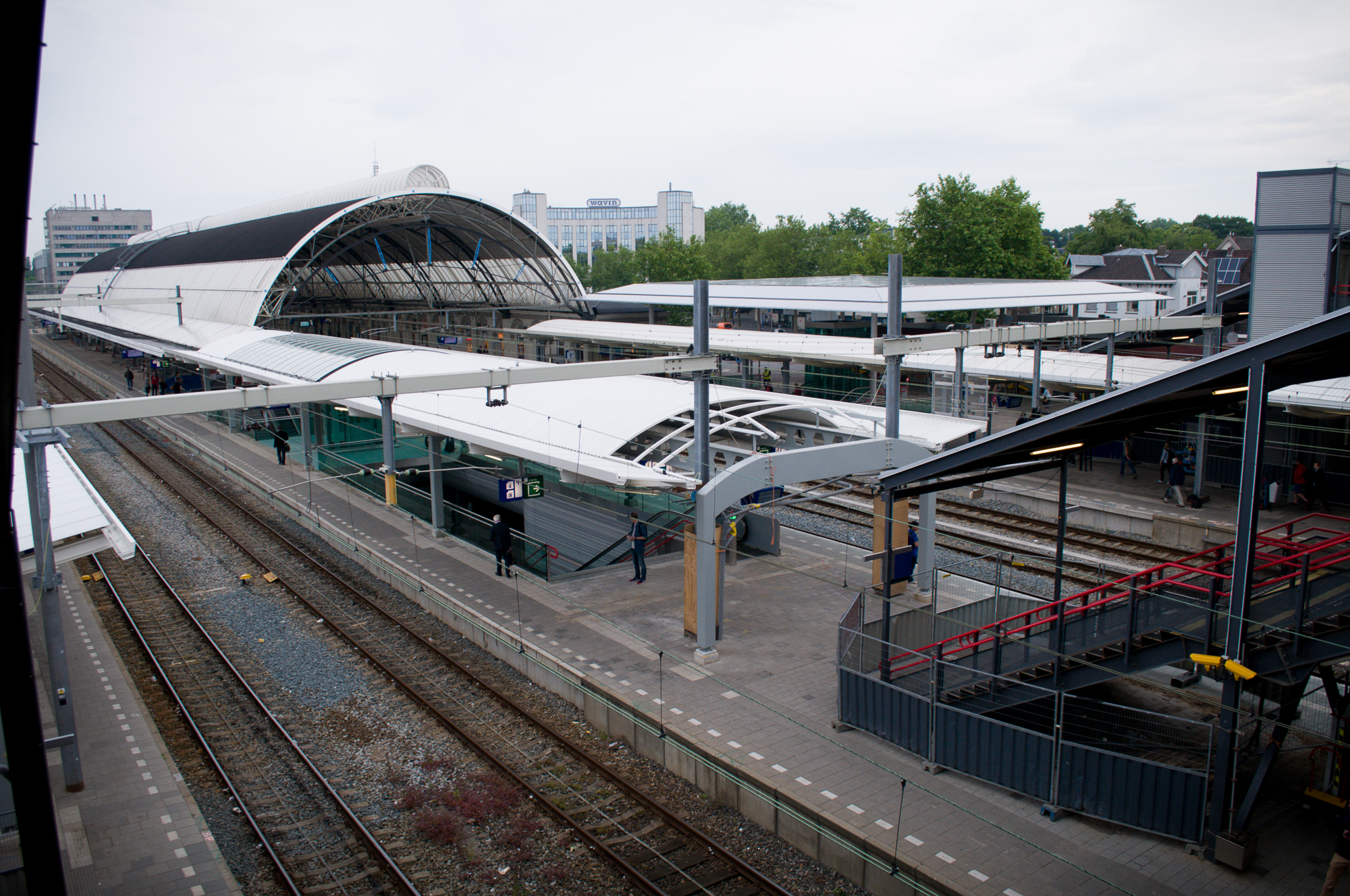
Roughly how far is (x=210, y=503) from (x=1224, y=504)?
24.2 metres

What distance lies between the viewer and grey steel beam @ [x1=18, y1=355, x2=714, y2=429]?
920 cm

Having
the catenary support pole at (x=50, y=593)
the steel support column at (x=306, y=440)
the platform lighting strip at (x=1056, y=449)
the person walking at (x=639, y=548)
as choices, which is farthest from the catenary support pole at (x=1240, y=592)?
the steel support column at (x=306, y=440)

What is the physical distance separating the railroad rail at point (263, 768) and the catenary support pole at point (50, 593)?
4.56 feet

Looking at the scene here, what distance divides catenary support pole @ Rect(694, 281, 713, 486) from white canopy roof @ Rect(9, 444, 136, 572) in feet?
23.9

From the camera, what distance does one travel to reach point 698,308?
12688 millimetres

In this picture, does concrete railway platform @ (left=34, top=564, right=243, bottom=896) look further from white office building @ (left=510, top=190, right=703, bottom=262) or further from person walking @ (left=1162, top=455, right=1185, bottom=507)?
white office building @ (left=510, top=190, right=703, bottom=262)

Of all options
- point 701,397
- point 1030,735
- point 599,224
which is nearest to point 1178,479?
point 701,397

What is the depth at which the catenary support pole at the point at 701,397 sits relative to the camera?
12.7 m

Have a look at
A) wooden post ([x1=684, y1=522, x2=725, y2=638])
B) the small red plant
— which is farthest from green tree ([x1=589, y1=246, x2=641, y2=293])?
the small red plant

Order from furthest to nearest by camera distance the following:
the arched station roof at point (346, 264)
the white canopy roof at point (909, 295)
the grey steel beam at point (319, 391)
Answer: the arched station roof at point (346, 264)
the white canopy roof at point (909, 295)
the grey steel beam at point (319, 391)

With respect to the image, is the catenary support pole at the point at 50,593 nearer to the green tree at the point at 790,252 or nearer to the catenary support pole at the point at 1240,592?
the catenary support pole at the point at 1240,592

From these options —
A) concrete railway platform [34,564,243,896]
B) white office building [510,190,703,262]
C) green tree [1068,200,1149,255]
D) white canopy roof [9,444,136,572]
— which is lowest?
concrete railway platform [34,564,243,896]

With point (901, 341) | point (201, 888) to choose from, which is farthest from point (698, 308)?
point (201, 888)

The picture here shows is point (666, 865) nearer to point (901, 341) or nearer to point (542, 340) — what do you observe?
point (901, 341)
